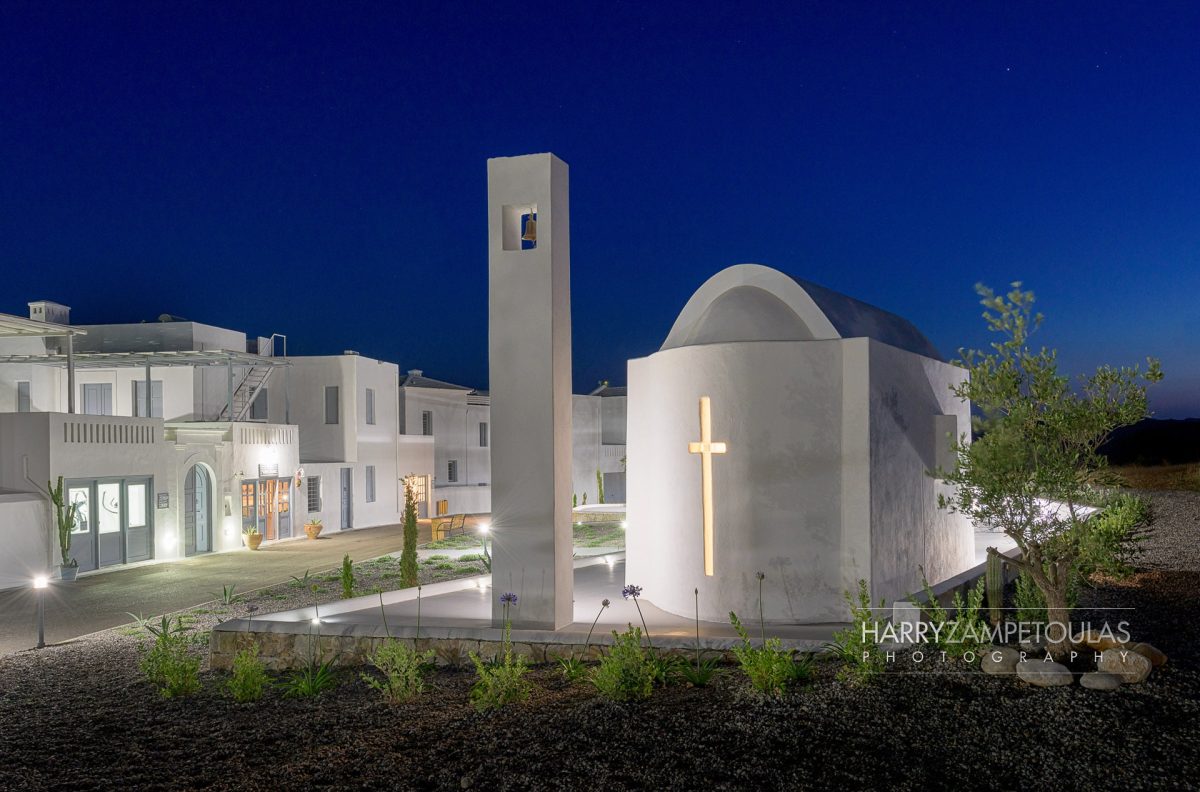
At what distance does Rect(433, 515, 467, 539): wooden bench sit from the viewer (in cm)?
2514

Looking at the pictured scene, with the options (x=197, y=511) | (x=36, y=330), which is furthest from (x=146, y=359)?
(x=197, y=511)

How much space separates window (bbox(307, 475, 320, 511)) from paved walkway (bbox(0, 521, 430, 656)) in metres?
2.55

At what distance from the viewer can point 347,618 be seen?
9875 millimetres

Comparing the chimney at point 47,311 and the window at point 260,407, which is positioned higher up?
the chimney at point 47,311

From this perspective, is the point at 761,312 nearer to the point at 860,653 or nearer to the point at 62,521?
the point at 860,653

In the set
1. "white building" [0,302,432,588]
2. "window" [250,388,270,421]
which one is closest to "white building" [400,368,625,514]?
"white building" [0,302,432,588]

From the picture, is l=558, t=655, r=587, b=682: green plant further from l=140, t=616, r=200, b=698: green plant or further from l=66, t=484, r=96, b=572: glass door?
l=66, t=484, r=96, b=572: glass door

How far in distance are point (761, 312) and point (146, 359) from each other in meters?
19.3

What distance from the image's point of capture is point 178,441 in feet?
76.8

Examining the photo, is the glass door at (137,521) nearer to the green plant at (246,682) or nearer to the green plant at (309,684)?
the green plant at (309,684)

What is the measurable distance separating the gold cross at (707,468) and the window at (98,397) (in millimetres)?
22022

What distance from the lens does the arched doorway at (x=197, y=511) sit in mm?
22719

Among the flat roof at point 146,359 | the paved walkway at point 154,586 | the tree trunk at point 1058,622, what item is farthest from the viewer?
the flat roof at point 146,359

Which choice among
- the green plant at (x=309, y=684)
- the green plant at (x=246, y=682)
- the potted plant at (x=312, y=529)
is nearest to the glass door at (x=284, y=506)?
the potted plant at (x=312, y=529)
